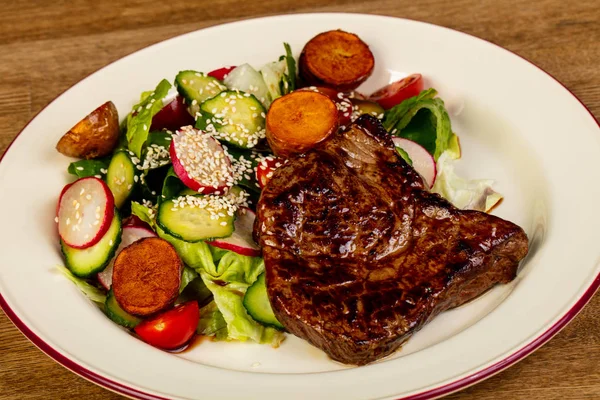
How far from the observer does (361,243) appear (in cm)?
330

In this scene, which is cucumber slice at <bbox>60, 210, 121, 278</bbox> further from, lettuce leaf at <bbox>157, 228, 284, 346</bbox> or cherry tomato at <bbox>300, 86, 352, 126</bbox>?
cherry tomato at <bbox>300, 86, 352, 126</bbox>

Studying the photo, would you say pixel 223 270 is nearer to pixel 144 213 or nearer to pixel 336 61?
pixel 144 213

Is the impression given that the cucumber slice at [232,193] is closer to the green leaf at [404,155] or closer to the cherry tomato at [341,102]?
the cherry tomato at [341,102]

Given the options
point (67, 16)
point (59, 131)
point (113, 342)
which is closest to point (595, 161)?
point (113, 342)

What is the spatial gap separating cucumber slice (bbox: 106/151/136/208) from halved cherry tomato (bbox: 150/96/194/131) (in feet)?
1.40

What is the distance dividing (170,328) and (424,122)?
2.00m

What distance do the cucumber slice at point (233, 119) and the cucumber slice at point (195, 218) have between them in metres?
0.50

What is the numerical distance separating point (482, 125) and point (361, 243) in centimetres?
154

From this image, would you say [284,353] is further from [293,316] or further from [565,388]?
[565,388]

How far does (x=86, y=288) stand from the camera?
3609 millimetres

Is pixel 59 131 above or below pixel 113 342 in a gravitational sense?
above

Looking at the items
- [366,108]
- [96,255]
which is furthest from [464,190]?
Result: [96,255]

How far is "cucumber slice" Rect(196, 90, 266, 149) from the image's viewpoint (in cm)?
403

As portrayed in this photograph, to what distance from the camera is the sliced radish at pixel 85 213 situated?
364cm
